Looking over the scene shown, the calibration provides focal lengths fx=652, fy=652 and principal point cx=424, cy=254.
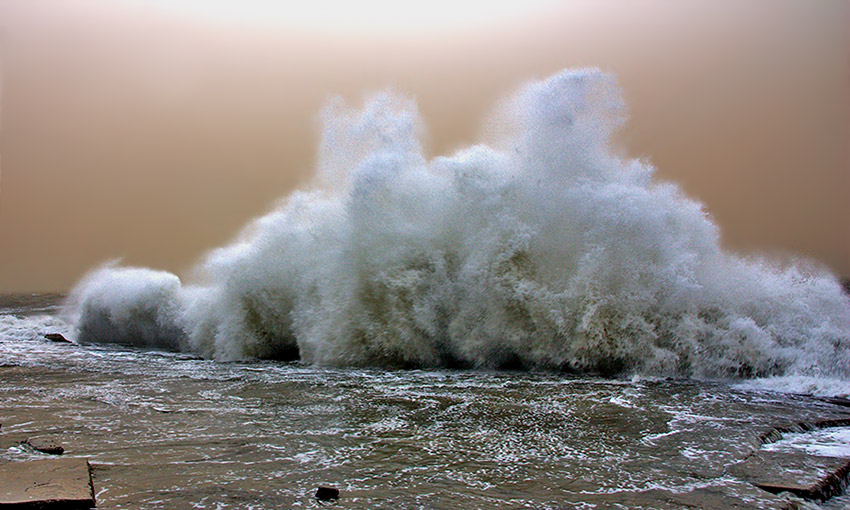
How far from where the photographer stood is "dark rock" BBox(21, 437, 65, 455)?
4.31 m

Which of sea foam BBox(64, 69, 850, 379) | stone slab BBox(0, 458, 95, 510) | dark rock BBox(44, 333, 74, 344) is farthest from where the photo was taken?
dark rock BBox(44, 333, 74, 344)

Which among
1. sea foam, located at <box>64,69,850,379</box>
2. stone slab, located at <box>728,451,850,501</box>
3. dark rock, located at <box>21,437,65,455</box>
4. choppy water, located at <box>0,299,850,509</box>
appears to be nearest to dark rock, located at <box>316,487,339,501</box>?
choppy water, located at <box>0,299,850,509</box>

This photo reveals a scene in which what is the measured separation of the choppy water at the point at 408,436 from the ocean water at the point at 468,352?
0.09 ft

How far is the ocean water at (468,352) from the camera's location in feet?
12.9

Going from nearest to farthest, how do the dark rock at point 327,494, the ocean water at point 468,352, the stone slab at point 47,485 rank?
the stone slab at point 47,485
the dark rock at point 327,494
the ocean water at point 468,352

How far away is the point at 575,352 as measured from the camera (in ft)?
27.4

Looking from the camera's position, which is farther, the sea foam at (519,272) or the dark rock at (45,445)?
the sea foam at (519,272)

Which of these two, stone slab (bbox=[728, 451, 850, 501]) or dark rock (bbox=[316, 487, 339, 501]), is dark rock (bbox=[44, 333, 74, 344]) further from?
stone slab (bbox=[728, 451, 850, 501])

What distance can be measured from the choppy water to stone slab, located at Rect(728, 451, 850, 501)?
91 millimetres

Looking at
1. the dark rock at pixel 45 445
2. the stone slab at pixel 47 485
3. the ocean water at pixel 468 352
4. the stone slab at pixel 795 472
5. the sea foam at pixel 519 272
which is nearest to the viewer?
the stone slab at pixel 47 485

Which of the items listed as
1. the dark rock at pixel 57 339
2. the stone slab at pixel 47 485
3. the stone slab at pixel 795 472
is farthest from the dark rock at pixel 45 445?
the dark rock at pixel 57 339

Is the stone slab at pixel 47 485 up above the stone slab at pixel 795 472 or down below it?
below

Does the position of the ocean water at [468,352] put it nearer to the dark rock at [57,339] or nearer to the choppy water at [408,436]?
the choppy water at [408,436]

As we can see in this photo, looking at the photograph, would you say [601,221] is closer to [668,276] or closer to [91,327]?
[668,276]
